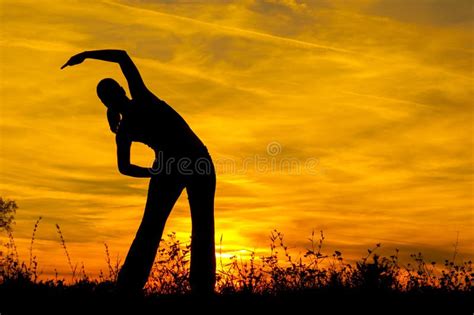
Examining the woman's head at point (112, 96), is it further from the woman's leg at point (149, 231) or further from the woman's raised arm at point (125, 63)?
the woman's leg at point (149, 231)

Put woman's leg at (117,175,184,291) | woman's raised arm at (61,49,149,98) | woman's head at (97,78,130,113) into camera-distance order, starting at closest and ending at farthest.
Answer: woman's raised arm at (61,49,149,98)
woman's head at (97,78,130,113)
woman's leg at (117,175,184,291)

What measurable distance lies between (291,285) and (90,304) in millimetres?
2938

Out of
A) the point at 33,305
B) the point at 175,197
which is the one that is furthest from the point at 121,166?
the point at 33,305

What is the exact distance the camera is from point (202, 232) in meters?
10.1

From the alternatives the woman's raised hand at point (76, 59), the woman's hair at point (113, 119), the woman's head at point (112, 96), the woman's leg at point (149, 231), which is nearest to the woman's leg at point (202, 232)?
the woman's leg at point (149, 231)

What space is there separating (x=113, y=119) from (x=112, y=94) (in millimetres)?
380

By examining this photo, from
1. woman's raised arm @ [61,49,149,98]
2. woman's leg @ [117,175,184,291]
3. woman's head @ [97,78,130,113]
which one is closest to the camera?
woman's raised arm @ [61,49,149,98]

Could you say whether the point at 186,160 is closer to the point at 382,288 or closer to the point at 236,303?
the point at 236,303

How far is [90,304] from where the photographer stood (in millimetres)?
9688

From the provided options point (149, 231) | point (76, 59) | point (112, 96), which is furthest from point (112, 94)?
point (149, 231)

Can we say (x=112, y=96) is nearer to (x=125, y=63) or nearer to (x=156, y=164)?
(x=125, y=63)

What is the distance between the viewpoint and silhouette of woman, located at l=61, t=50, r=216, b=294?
Answer: 32.2 feet

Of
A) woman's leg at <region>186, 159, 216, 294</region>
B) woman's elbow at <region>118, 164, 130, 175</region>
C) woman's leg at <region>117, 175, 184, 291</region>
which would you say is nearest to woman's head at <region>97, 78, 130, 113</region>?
woman's elbow at <region>118, 164, 130, 175</region>

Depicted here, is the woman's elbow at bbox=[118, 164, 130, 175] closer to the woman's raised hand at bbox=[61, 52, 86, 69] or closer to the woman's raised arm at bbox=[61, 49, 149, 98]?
the woman's raised arm at bbox=[61, 49, 149, 98]
